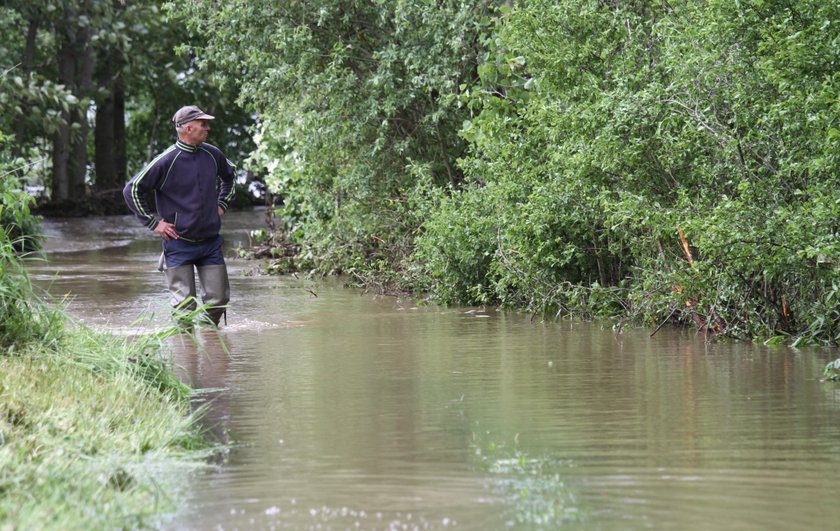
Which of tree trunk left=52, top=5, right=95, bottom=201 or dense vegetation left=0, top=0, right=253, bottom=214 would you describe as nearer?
dense vegetation left=0, top=0, right=253, bottom=214

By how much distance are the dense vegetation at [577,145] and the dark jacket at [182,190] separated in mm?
2833

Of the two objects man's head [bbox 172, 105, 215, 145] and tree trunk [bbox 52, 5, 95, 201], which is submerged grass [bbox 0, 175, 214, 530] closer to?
man's head [bbox 172, 105, 215, 145]

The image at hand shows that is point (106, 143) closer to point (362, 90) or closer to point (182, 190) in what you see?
point (362, 90)

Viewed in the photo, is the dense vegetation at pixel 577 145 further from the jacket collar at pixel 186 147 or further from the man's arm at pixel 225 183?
the jacket collar at pixel 186 147

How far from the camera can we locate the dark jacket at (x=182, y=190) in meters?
10.8

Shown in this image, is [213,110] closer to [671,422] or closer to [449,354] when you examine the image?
[449,354]

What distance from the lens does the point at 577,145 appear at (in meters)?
11.4

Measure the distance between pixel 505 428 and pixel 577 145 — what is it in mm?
5104

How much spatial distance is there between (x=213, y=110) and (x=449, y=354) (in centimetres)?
3373

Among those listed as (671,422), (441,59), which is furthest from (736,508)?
(441,59)

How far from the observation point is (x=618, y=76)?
1141 centimetres

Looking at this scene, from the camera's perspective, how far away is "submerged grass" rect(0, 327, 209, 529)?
490 centimetres

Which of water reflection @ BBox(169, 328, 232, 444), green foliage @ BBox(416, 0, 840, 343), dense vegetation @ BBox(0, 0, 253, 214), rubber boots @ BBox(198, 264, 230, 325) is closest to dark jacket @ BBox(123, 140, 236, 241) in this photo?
rubber boots @ BBox(198, 264, 230, 325)

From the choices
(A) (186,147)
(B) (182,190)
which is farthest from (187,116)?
(B) (182,190)
